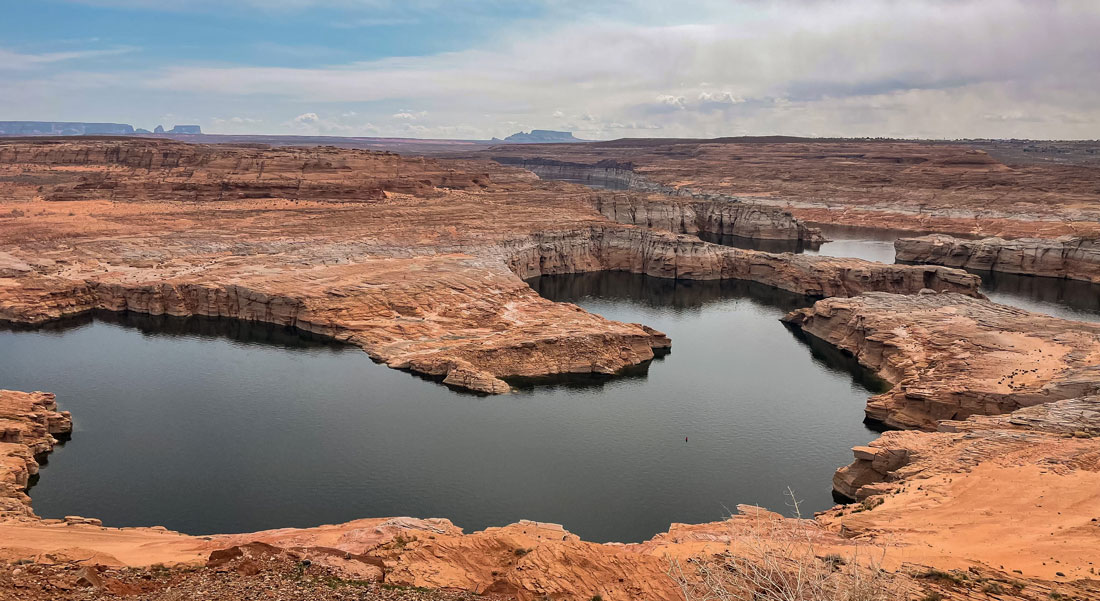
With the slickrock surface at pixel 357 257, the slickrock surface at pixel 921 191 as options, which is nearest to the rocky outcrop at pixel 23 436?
the slickrock surface at pixel 357 257

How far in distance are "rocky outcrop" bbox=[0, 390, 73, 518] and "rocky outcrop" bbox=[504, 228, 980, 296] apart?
156 feet

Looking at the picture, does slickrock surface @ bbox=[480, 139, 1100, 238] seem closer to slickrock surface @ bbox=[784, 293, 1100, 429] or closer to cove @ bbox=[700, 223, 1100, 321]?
cove @ bbox=[700, 223, 1100, 321]

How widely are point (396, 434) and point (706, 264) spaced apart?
5711 cm

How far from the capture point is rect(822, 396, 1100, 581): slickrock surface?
21.6 meters

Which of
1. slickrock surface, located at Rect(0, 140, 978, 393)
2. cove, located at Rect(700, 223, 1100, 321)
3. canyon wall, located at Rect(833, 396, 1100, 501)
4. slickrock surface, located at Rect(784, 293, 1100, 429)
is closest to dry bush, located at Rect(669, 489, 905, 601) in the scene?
canyon wall, located at Rect(833, 396, 1100, 501)

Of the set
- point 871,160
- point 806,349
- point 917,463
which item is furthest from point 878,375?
point 871,160

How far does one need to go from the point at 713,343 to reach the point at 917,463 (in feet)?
99.4

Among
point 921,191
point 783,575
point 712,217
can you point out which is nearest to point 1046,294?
point 712,217

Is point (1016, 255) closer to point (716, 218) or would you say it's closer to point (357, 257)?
point (716, 218)

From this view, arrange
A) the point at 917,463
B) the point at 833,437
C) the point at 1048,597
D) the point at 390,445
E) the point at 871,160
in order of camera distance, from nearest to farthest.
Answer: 1. the point at 1048,597
2. the point at 917,463
3. the point at 390,445
4. the point at 833,437
5. the point at 871,160

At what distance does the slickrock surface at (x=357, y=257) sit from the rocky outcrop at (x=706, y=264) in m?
0.18

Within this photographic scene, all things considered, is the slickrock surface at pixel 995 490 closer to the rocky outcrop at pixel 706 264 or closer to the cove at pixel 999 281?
the rocky outcrop at pixel 706 264

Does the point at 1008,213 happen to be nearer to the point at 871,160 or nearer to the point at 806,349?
the point at 871,160

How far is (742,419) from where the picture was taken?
4353cm
